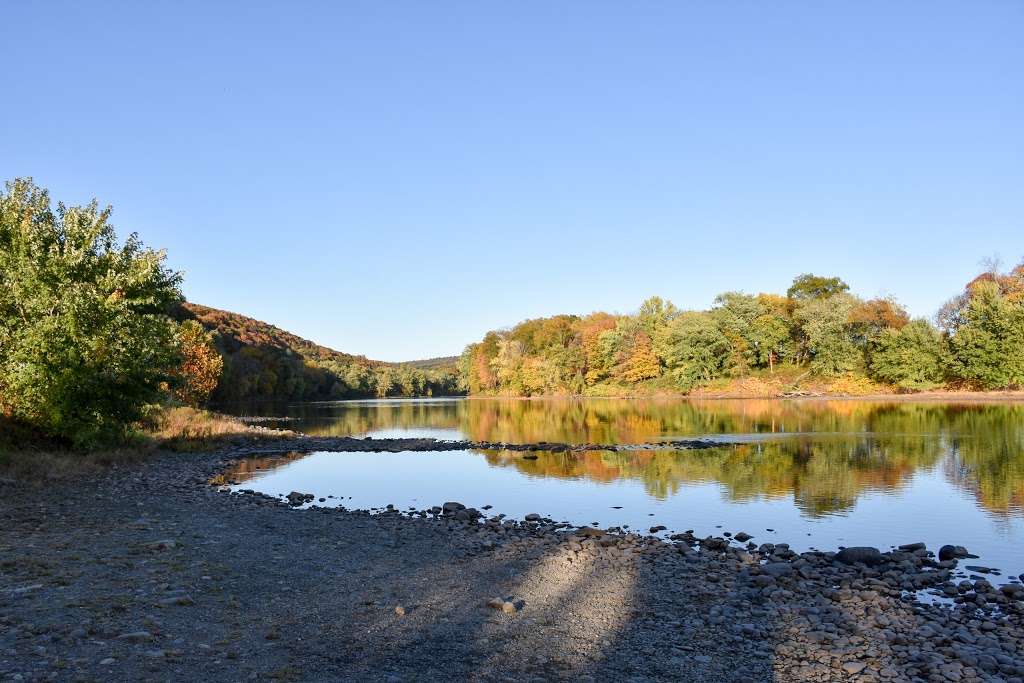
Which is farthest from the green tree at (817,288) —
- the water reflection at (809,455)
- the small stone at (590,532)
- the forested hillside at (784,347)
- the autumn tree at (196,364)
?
the small stone at (590,532)

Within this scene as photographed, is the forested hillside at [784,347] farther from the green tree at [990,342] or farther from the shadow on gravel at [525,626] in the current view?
the shadow on gravel at [525,626]

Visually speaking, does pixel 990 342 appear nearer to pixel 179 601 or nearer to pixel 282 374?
pixel 179 601

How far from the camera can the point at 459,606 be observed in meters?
9.22

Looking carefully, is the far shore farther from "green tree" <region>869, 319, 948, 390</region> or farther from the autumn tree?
the autumn tree

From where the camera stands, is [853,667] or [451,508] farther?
[451,508]

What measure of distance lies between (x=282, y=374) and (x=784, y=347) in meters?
90.5

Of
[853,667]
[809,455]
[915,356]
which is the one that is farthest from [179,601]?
[915,356]

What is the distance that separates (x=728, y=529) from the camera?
1580 centimetres

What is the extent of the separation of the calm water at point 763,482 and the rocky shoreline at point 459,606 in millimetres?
2507

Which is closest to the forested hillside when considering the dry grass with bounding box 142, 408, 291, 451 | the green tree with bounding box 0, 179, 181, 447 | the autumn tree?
the autumn tree

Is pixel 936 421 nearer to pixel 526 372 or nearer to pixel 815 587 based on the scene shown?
pixel 815 587

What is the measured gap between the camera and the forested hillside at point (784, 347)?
69438mm

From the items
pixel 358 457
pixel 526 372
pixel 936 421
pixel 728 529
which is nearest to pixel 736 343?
pixel 526 372

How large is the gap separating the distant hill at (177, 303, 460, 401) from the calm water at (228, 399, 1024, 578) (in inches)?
3058
